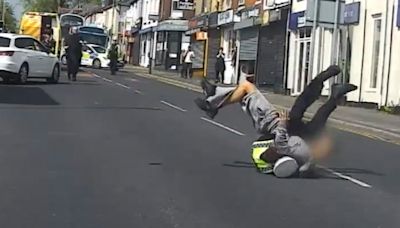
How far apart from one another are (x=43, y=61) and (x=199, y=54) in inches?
920

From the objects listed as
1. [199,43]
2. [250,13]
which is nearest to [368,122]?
[250,13]

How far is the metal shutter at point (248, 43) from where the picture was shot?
41594 mm

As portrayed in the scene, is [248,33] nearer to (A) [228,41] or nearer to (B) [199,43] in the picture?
(A) [228,41]

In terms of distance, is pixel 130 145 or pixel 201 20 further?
pixel 201 20

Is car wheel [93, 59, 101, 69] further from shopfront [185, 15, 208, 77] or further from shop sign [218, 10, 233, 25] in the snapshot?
shop sign [218, 10, 233, 25]

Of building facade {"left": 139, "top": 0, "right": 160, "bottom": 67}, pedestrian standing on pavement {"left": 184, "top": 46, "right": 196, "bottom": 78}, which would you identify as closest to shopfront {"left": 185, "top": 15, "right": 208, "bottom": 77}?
pedestrian standing on pavement {"left": 184, "top": 46, "right": 196, "bottom": 78}

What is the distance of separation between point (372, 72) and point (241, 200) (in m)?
20.0

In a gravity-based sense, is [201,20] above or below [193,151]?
above

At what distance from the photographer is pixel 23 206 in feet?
29.1

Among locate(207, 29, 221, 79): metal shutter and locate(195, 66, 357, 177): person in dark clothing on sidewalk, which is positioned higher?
locate(207, 29, 221, 79): metal shutter

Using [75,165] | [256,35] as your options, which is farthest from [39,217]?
[256,35]

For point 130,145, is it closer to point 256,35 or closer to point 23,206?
point 23,206

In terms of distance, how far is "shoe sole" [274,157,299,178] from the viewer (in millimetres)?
11447

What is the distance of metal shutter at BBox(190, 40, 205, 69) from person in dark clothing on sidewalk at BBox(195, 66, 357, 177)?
40.5 meters
